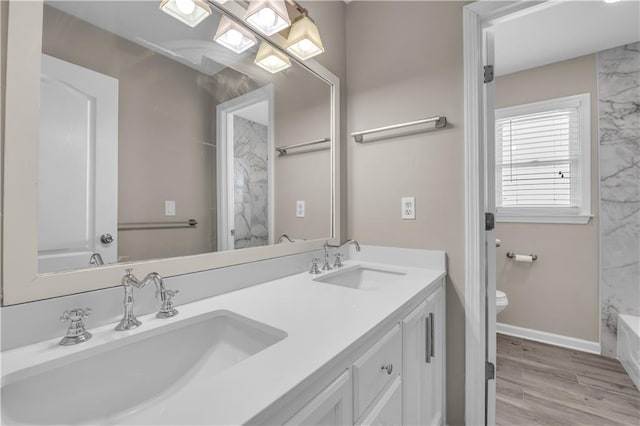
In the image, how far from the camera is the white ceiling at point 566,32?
1.78 m

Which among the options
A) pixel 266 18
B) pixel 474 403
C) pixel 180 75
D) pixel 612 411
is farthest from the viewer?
pixel 612 411

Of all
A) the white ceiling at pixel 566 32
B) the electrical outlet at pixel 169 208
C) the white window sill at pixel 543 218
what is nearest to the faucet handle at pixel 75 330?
the electrical outlet at pixel 169 208

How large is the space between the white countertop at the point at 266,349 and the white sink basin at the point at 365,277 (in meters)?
0.29

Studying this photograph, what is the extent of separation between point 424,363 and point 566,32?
247 centimetres

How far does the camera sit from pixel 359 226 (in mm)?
Result: 1710

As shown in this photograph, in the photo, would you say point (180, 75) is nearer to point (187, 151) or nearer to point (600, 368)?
point (187, 151)

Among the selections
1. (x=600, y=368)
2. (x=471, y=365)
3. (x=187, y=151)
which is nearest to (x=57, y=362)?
(x=187, y=151)

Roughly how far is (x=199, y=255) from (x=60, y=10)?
2.47 ft

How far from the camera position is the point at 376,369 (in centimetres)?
78

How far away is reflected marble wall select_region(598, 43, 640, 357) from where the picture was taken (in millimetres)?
2098

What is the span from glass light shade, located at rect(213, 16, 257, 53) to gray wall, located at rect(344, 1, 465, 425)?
0.77 meters

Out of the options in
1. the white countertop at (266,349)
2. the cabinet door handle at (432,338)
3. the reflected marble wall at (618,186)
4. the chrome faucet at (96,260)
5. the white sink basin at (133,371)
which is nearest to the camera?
the white countertop at (266,349)

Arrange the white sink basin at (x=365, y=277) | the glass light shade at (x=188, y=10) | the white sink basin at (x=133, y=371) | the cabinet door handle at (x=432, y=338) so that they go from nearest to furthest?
the white sink basin at (x=133, y=371), the glass light shade at (x=188, y=10), the cabinet door handle at (x=432, y=338), the white sink basin at (x=365, y=277)

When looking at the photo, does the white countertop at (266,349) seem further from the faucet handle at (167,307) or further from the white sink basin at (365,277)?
the white sink basin at (365,277)
